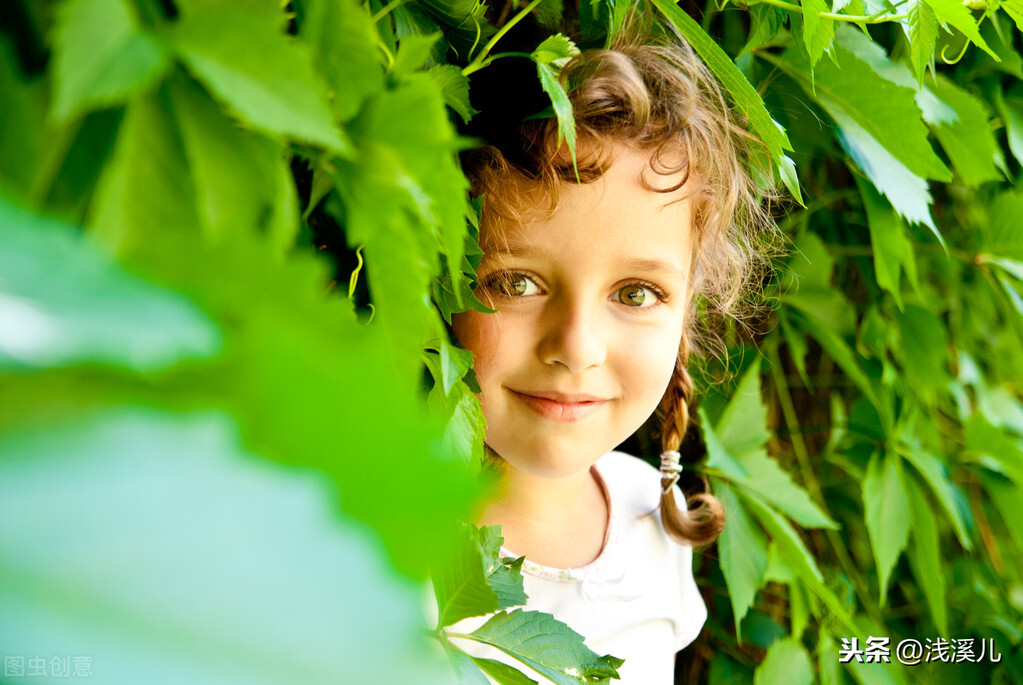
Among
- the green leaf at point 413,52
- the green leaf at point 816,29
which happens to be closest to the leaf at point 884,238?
the green leaf at point 816,29

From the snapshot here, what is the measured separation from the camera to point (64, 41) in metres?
0.15

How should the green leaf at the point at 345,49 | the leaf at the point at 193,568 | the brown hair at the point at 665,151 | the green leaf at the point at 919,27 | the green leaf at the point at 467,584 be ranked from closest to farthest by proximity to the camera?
the leaf at the point at 193,568
the green leaf at the point at 345,49
the green leaf at the point at 467,584
the green leaf at the point at 919,27
the brown hair at the point at 665,151

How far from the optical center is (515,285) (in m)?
0.58

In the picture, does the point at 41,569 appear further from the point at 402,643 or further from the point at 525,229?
the point at 525,229

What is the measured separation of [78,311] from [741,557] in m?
0.74

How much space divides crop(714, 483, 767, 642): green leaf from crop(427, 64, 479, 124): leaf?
0.53 m

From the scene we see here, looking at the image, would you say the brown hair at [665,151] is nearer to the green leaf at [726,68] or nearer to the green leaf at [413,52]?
the green leaf at [726,68]

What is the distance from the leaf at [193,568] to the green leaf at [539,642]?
266 millimetres

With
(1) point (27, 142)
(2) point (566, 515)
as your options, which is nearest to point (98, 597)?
(1) point (27, 142)

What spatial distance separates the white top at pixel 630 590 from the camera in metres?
0.73

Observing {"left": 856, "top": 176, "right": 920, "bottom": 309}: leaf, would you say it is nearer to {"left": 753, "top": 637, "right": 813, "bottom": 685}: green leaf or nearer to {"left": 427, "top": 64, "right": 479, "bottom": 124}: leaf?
{"left": 753, "top": 637, "right": 813, "bottom": 685}: green leaf

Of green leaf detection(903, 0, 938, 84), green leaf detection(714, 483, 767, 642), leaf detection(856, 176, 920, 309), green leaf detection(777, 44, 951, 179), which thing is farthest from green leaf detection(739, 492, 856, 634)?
green leaf detection(903, 0, 938, 84)

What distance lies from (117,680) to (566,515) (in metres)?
0.69

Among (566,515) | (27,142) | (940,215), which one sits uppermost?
(940,215)
